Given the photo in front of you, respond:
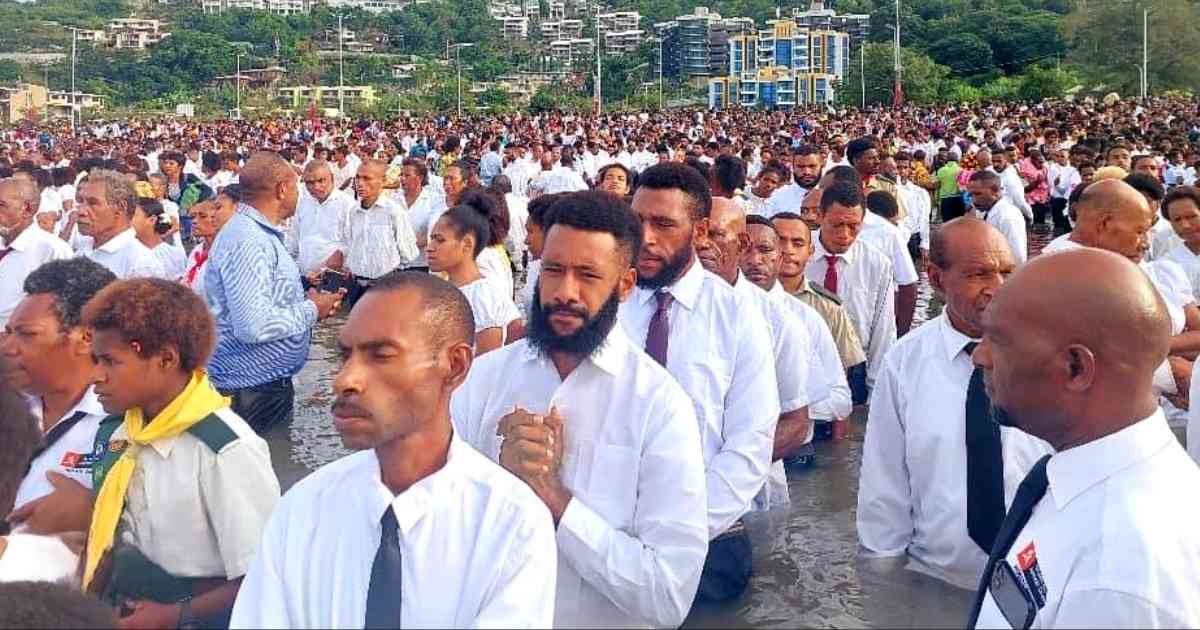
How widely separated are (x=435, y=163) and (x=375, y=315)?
70.0 ft

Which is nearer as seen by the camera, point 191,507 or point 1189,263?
point 191,507

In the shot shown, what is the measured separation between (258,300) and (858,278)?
3.41m

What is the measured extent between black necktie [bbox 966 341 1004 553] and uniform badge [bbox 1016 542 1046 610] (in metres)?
1.26

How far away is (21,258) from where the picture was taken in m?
7.14

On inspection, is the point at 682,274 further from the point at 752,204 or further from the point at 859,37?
the point at 859,37

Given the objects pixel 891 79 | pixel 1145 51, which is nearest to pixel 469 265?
pixel 1145 51

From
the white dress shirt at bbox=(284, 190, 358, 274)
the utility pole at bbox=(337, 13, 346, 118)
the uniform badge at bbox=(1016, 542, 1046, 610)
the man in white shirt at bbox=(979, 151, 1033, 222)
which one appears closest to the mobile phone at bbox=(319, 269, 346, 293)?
the white dress shirt at bbox=(284, 190, 358, 274)

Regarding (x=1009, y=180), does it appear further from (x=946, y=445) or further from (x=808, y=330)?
(x=946, y=445)

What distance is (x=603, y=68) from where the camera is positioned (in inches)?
3925

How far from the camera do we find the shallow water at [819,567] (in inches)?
161

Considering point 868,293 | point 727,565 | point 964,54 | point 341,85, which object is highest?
point 964,54

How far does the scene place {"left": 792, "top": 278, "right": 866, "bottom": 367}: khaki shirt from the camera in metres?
6.84

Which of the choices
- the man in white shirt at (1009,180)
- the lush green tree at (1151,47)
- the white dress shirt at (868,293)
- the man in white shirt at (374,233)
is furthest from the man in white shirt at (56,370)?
the lush green tree at (1151,47)

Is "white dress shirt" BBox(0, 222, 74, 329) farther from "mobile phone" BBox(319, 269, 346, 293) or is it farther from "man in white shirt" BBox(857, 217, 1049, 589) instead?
"man in white shirt" BBox(857, 217, 1049, 589)
